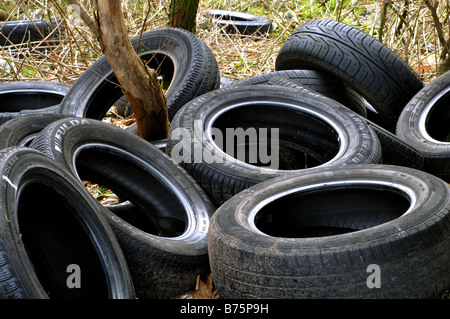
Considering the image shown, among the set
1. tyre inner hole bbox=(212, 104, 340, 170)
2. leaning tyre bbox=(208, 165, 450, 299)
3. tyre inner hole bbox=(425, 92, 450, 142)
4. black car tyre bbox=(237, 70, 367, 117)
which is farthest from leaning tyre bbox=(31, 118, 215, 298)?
tyre inner hole bbox=(425, 92, 450, 142)

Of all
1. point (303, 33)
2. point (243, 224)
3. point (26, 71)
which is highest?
point (303, 33)

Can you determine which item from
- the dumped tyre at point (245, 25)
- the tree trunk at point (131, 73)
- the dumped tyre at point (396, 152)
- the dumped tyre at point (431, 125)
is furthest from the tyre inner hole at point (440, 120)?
the dumped tyre at point (245, 25)

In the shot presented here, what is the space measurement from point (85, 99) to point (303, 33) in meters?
2.25

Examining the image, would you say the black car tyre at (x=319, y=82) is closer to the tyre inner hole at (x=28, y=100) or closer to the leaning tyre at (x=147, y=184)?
the leaning tyre at (x=147, y=184)

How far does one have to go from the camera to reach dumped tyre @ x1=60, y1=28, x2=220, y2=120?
5172 millimetres

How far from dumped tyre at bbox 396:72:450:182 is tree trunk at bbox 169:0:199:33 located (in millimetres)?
2775

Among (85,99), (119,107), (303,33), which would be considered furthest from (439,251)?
(119,107)

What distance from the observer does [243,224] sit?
306 cm

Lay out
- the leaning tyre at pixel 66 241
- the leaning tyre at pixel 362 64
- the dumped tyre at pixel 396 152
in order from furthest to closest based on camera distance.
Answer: the leaning tyre at pixel 362 64, the dumped tyre at pixel 396 152, the leaning tyre at pixel 66 241

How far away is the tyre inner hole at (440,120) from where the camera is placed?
17.2 ft

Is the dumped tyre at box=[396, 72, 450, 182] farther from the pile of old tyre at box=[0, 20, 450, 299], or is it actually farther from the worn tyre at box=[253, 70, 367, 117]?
the worn tyre at box=[253, 70, 367, 117]

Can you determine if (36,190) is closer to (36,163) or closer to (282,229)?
(36,163)

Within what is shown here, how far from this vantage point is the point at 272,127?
15.8 ft

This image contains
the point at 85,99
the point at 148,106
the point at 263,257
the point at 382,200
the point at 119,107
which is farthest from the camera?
the point at 119,107
